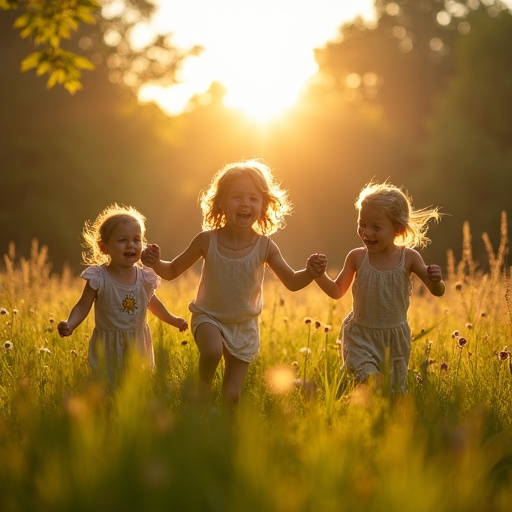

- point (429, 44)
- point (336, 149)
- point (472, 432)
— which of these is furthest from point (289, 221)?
point (472, 432)

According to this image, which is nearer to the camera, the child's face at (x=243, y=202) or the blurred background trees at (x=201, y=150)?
the child's face at (x=243, y=202)

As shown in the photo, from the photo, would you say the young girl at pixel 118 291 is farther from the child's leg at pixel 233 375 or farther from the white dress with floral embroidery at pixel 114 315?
the child's leg at pixel 233 375

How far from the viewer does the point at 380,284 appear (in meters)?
4.78

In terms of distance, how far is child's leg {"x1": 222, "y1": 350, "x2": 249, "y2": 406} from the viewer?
4473mm

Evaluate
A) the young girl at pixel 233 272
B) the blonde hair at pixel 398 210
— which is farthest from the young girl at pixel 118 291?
the blonde hair at pixel 398 210

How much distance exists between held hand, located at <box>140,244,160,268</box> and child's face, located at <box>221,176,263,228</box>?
521 mm

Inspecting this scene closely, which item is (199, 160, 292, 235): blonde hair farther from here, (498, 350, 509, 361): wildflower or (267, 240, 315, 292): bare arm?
(498, 350, 509, 361): wildflower

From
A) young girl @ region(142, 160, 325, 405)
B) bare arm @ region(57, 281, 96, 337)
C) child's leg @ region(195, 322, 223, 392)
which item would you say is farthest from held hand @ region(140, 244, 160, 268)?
child's leg @ region(195, 322, 223, 392)

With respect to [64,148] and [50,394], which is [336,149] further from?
[50,394]

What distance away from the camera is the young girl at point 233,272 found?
4.56m

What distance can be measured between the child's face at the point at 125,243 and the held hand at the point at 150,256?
0.15ft

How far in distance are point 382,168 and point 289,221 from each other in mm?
4424

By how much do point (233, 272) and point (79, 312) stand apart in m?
0.99

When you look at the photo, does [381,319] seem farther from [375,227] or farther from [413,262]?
[375,227]
